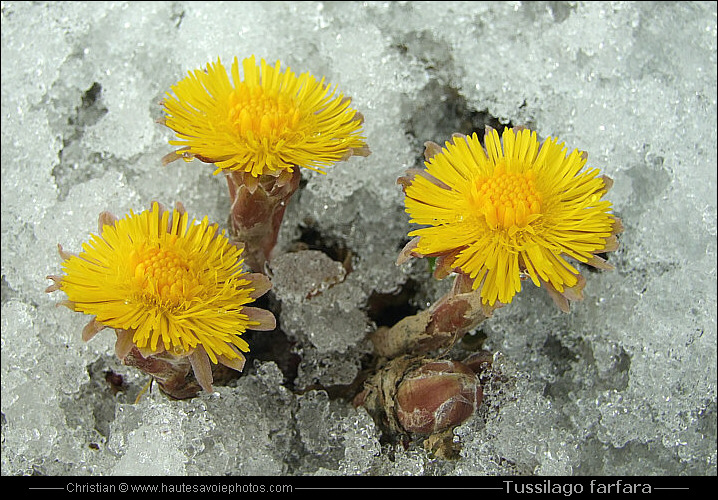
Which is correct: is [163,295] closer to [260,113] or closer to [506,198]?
[260,113]

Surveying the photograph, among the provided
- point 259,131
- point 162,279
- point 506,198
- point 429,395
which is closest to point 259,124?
point 259,131

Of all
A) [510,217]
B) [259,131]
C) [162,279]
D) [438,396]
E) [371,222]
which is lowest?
[438,396]

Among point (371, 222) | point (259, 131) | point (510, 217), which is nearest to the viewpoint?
point (510, 217)

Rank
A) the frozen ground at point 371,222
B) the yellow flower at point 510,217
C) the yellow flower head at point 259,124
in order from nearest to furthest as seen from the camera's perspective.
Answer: the yellow flower at point 510,217 < the yellow flower head at point 259,124 < the frozen ground at point 371,222

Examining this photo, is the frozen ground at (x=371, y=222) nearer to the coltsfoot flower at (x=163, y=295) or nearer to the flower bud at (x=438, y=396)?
the flower bud at (x=438, y=396)

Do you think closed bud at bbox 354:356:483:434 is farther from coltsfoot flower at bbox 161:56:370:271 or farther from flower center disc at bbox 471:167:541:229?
coltsfoot flower at bbox 161:56:370:271

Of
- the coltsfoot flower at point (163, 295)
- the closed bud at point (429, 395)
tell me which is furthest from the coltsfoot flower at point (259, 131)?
the closed bud at point (429, 395)

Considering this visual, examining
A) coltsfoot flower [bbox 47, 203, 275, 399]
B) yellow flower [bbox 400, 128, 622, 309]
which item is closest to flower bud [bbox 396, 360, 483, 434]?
yellow flower [bbox 400, 128, 622, 309]
